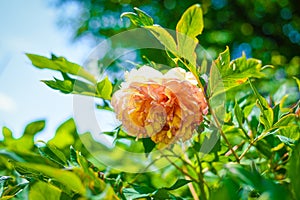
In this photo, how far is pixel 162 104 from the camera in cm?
48

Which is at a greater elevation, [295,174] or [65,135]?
[295,174]

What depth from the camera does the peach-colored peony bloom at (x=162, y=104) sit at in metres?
0.47

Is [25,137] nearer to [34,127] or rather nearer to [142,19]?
[34,127]

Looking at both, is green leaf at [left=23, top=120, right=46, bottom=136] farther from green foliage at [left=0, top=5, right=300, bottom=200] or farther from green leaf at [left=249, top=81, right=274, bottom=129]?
green leaf at [left=249, top=81, right=274, bottom=129]

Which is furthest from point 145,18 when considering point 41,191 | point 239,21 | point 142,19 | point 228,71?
point 239,21

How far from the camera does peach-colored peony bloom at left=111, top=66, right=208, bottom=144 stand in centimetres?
47

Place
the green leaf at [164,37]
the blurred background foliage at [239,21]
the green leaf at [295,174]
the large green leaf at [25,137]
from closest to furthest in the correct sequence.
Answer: the green leaf at [295,174] < the green leaf at [164,37] < the large green leaf at [25,137] < the blurred background foliage at [239,21]

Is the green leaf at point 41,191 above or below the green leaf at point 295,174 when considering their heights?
below

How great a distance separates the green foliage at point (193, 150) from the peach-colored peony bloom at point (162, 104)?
0.02 m

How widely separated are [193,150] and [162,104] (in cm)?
11

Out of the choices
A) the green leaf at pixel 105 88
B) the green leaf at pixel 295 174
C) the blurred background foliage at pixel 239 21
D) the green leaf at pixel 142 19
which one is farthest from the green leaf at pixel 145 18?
the blurred background foliage at pixel 239 21

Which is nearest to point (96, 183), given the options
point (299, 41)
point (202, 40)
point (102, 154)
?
point (102, 154)

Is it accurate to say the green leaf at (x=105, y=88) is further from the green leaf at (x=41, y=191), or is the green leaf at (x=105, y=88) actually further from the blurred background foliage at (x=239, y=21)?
the blurred background foliage at (x=239, y=21)

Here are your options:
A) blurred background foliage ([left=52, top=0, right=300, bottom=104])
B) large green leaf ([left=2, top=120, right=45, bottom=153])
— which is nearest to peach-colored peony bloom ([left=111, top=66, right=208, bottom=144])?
large green leaf ([left=2, top=120, right=45, bottom=153])
